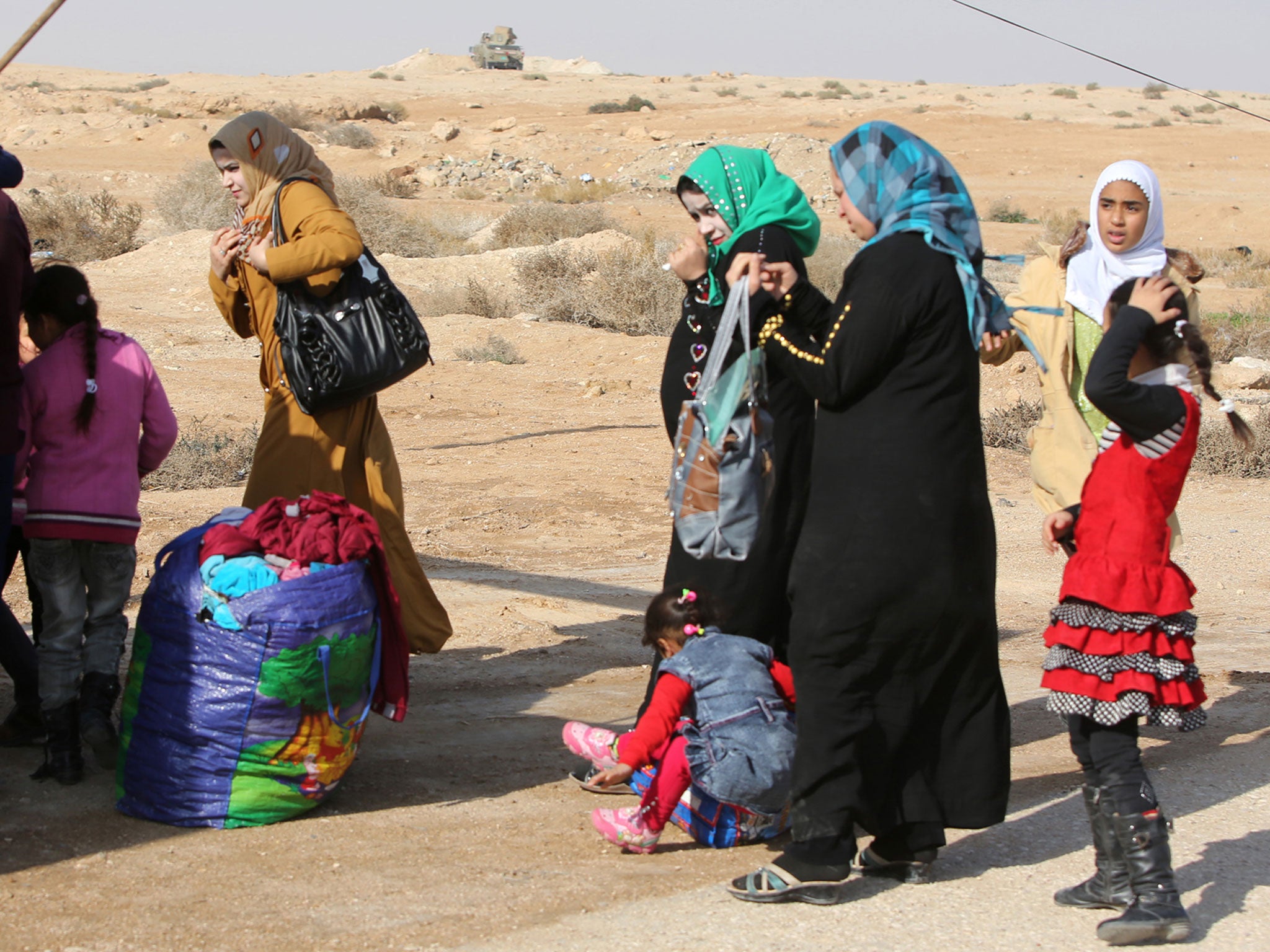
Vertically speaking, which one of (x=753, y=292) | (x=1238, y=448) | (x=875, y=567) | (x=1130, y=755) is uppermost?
(x=753, y=292)

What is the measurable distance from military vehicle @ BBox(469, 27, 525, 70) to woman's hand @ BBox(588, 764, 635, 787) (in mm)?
85845

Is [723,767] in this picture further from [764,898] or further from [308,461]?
[308,461]

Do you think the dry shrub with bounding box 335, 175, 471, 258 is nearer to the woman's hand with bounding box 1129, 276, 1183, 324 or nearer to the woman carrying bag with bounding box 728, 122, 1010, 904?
the woman carrying bag with bounding box 728, 122, 1010, 904

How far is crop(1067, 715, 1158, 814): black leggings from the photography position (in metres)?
3.19

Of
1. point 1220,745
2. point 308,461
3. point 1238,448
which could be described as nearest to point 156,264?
point 1238,448

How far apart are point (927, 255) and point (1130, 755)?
126 centimetres

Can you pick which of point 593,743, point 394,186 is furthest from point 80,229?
point 593,743

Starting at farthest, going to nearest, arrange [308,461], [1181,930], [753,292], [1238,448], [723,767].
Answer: [1238,448] < [308,461] < [723,767] < [753,292] < [1181,930]

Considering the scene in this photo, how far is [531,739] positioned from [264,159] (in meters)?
2.20

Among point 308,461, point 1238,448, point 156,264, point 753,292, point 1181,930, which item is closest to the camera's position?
point 1181,930

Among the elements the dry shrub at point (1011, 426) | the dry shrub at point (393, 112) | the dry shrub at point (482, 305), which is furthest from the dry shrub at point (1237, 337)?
the dry shrub at point (393, 112)

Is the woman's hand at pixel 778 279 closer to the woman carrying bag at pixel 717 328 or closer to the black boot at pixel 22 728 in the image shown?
the woman carrying bag at pixel 717 328

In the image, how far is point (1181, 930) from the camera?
3152mm

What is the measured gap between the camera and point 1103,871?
3.34 m
